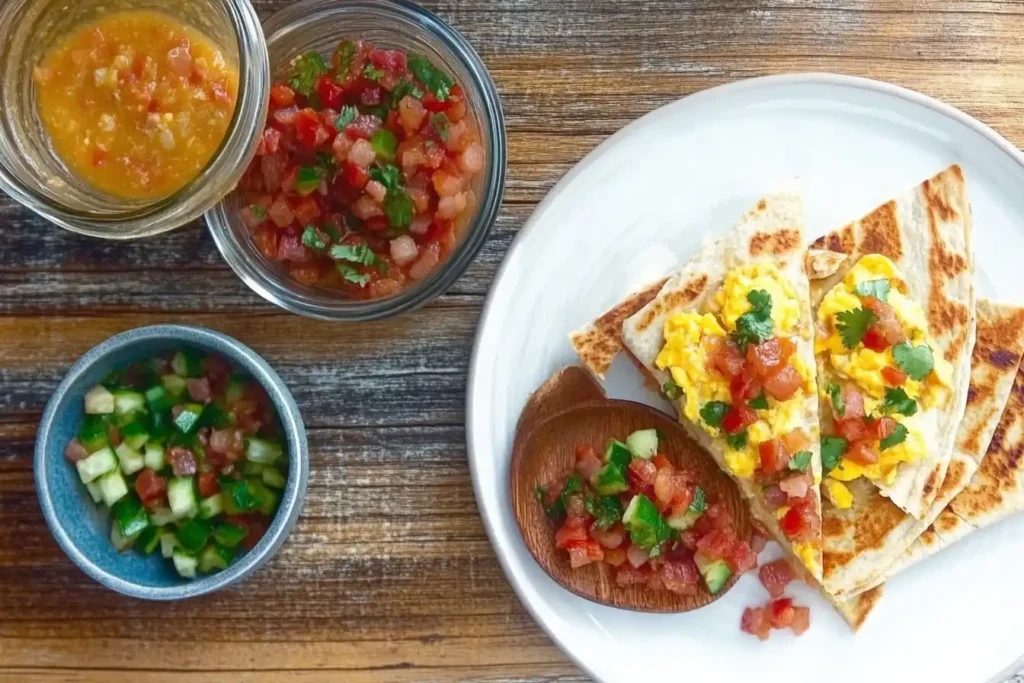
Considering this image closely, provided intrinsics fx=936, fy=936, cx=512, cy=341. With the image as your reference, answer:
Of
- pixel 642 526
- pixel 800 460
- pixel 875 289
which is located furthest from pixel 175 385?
pixel 875 289

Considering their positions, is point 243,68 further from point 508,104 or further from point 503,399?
point 503,399

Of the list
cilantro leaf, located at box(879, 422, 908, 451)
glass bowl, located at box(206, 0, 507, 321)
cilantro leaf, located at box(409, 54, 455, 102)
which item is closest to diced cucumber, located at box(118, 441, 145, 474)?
glass bowl, located at box(206, 0, 507, 321)

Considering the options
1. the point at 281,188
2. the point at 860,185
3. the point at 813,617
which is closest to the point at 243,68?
the point at 281,188

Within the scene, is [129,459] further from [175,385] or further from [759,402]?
[759,402]

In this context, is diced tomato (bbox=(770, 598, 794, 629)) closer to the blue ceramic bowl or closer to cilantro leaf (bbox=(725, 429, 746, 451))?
cilantro leaf (bbox=(725, 429, 746, 451))

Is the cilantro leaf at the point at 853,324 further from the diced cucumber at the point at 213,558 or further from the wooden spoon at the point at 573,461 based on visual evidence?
the diced cucumber at the point at 213,558

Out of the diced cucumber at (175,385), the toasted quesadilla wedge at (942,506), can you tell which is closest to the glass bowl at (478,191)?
the diced cucumber at (175,385)
